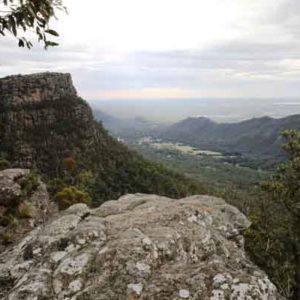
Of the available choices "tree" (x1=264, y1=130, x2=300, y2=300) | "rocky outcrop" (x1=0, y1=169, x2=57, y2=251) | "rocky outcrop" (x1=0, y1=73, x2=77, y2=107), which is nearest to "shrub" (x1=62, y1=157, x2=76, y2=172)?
"rocky outcrop" (x1=0, y1=73, x2=77, y2=107)

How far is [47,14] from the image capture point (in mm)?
7664

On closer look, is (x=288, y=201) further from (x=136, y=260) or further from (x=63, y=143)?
(x=63, y=143)

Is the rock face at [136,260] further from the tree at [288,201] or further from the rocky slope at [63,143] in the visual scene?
the rocky slope at [63,143]

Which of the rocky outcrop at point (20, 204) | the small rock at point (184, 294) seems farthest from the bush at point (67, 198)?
the small rock at point (184, 294)

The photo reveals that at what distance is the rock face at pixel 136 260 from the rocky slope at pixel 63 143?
218 ft

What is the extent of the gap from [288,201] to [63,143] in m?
77.4

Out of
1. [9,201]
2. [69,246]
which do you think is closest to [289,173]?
[69,246]

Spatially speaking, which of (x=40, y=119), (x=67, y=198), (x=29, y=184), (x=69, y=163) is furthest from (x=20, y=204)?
(x=40, y=119)

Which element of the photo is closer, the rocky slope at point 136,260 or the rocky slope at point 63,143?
the rocky slope at point 136,260

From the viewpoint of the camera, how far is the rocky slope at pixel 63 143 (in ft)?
272

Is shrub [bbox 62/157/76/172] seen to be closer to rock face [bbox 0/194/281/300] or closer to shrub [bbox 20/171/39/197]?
shrub [bbox 20/171/39/197]

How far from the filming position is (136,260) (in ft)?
24.9

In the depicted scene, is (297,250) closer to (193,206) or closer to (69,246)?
(193,206)

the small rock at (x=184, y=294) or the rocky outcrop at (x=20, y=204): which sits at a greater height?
the small rock at (x=184, y=294)
